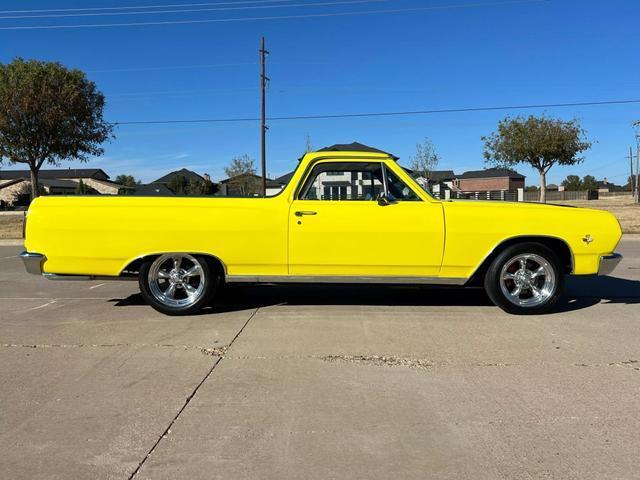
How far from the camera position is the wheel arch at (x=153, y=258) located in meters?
5.84

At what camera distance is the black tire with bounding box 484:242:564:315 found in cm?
584

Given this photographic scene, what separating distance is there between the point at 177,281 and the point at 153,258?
14.9 inches

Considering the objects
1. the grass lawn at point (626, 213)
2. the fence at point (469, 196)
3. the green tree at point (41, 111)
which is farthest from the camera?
the green tree at point (41, 111)

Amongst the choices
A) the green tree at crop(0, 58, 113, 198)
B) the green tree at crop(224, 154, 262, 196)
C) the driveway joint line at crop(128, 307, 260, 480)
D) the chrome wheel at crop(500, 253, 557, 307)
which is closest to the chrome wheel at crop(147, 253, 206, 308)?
the driveway joint line at crop(128, 307, 260, 480)

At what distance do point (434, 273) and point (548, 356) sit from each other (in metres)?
1.61

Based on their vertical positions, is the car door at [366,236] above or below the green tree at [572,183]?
below

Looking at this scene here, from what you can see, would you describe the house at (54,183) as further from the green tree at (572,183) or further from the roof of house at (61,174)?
the green tree at (572,183)

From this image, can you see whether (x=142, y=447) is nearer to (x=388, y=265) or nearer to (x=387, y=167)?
(x=388, y=265)

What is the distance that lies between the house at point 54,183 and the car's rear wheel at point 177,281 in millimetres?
60965

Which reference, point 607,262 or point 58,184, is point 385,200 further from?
point 58,184

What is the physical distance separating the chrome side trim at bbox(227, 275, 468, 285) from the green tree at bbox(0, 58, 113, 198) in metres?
20.5

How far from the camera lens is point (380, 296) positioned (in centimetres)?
713

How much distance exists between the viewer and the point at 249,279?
19.4 feet

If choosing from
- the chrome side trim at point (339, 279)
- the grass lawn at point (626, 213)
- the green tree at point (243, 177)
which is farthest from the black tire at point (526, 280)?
the green tree at point (243, 177)
